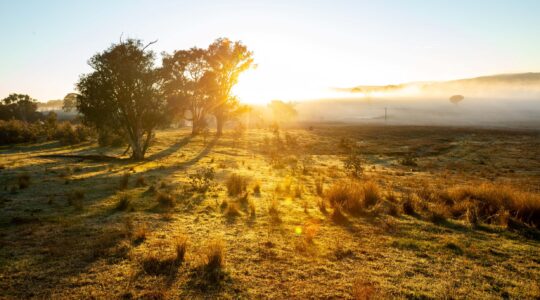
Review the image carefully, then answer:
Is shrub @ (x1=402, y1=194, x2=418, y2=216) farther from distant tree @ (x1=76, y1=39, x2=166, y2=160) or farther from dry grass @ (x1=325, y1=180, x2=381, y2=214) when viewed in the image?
distant tree @ (x1=76, y1=39, x2=166, y2=160)

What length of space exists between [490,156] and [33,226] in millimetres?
41915

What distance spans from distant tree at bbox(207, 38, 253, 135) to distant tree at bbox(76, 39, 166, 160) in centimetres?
2517

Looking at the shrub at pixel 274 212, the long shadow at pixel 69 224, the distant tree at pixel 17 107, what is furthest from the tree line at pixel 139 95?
the distant tree at pixel 17 107

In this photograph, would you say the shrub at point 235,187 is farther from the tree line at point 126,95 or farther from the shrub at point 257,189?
the tree line at point 126,95

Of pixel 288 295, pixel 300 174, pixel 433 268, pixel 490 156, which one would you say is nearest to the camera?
pixel 288 295

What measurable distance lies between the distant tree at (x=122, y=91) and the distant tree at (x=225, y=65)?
2517 cm

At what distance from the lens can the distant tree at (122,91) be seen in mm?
22859

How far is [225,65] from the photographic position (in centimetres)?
4922

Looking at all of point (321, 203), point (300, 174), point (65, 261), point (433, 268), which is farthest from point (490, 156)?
point (65, 261)

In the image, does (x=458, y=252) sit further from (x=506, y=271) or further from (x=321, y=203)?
(x=321, y=203)

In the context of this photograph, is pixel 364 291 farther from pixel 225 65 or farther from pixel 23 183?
pixel 225 65

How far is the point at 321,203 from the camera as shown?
1213cm

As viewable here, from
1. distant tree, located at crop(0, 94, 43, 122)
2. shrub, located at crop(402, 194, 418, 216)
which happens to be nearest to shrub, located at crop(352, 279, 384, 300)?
shrub, located at crop(402, 194, 418, 216)

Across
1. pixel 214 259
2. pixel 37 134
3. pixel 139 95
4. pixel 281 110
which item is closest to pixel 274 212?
pixel 214 259
